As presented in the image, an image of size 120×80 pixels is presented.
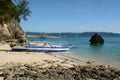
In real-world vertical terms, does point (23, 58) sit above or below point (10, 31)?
below

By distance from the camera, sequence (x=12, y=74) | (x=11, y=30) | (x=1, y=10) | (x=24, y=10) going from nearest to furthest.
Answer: (x=12, y=74), (x=1, y=10), (x=11, y=30), (x=24, y=10)

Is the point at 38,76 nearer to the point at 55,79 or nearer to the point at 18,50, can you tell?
the point at 55,79

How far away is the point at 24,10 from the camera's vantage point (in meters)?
97.1

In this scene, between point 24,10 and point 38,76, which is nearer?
point 38,76

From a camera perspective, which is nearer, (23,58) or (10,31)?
(23,58)

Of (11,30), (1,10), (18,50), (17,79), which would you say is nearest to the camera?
(17,79)

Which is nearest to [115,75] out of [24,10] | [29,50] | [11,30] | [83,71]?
[83,71]

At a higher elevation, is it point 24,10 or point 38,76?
point 24,10

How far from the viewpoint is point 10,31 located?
263 feet

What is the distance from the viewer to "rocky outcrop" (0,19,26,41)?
7294 centimetres

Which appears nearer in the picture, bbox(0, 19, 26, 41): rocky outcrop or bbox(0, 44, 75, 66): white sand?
bbox(0, 44, 75, 66): white sand

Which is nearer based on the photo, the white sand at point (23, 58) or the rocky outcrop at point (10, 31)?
the white sand at point (23, 58)

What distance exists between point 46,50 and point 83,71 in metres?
29.4

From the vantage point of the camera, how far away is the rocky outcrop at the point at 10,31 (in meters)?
72.9
